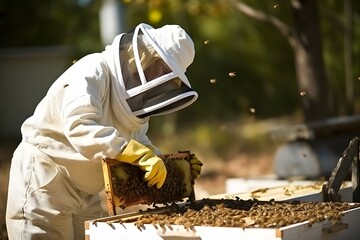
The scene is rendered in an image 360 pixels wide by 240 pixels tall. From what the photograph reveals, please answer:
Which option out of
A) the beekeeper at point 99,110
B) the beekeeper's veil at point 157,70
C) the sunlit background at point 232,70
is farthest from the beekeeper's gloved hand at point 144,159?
the sunlit background at point 232,70

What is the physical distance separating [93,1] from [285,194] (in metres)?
16.1

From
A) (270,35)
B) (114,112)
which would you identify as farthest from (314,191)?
(270,35)

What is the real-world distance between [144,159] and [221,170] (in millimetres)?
8893

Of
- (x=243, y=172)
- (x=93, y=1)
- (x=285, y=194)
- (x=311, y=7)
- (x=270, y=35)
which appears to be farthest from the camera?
(x=93, y=1)

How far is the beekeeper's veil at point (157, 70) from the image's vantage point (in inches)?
215

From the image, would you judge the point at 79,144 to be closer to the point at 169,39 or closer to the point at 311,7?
the point at 169,39

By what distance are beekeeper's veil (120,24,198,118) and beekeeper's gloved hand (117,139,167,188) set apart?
1.49 feet

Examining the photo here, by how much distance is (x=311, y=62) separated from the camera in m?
10.7

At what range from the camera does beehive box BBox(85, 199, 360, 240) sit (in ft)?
15.1

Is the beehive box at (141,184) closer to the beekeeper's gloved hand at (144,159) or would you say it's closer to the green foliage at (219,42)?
the beekeeper's gloved hand at (144,159)

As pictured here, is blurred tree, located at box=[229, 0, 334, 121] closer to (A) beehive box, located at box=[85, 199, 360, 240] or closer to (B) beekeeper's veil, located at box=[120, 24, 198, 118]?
(B) beekeeper's veil, located at box=[120, 24, 198, 118]

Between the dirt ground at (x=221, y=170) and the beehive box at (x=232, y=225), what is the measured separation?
16.8ft

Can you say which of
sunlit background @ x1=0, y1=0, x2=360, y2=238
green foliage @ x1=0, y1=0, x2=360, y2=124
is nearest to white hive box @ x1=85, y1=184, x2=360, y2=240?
sunlit background @ x1=0, y1=0, x2=360, y2=238

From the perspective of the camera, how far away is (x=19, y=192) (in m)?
5.71
